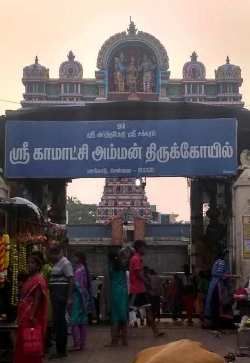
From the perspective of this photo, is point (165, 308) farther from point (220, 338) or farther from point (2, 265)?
point (2, 265)

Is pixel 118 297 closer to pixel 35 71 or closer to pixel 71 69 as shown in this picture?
pixel 35 71

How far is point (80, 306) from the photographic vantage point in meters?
10.0

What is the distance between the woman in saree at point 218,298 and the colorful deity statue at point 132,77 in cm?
4237

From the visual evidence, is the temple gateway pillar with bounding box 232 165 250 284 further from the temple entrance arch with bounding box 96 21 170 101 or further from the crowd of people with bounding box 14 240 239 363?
the temple entrance arch with bounding box 96 21 170 101

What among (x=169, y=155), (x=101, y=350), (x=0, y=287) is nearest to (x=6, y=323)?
(x=0, y=287)

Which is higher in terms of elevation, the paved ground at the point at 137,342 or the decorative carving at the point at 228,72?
the decorative carving at the point at 228,72

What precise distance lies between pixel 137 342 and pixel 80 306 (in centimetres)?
124

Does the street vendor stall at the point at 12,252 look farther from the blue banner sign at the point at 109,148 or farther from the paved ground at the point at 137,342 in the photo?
the blue banner sign at the point at 109,148

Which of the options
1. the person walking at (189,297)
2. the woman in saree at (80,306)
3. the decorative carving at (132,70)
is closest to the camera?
the woman in saree at (80,306)

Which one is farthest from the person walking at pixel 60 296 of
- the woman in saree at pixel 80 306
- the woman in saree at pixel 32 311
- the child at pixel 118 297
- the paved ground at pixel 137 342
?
the woman in saree at pixel 32 311

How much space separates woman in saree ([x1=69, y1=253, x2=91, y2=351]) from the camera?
32.4 ft

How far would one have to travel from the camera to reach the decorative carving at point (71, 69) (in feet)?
183

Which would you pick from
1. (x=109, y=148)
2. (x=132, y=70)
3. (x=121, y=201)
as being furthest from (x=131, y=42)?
(x=109, y=148)

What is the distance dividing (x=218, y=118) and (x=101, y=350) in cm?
679
